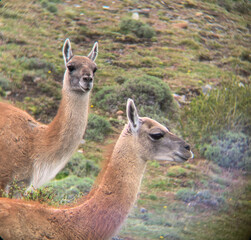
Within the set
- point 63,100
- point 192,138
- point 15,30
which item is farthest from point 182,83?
point 15,30

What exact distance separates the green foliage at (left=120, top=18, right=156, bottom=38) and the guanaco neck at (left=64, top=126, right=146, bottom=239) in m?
0.85

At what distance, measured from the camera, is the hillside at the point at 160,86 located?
156 inches

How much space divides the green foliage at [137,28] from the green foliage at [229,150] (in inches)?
42.0

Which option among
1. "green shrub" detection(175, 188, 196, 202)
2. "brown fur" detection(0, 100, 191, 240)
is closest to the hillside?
"green shrub" detection(175, 188, 196, 202)

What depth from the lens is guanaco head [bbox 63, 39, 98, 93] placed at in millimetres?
4137

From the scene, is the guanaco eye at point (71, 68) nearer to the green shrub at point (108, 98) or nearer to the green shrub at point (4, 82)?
the green shrub at point (108, 98)

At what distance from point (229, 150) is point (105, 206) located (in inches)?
43.3

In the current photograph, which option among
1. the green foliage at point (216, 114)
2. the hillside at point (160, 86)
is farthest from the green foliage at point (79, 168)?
the green foliage at point (216, 114)

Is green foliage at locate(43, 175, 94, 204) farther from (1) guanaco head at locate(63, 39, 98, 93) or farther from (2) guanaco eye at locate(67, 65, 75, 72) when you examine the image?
(2) guanaco eye at locate(67, 65, 75, 72)

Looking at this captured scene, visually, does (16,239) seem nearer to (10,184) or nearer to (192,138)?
(10,184)

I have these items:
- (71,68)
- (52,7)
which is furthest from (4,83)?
(52,7)

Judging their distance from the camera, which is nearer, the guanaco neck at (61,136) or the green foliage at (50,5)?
the green foliage at (50,5)

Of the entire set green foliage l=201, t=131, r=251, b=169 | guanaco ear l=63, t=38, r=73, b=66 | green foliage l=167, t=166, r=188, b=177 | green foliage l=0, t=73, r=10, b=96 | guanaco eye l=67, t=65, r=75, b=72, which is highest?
guanaco ear l=63, t=38, r=73, b=66

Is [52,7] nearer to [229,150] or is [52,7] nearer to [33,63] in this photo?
[33,63]
